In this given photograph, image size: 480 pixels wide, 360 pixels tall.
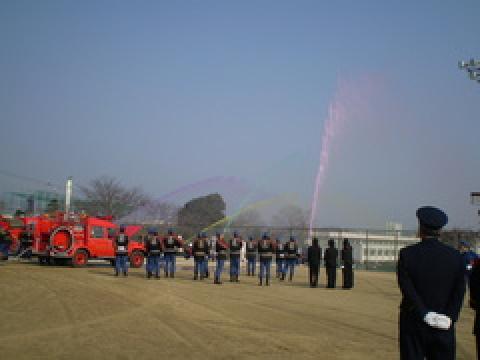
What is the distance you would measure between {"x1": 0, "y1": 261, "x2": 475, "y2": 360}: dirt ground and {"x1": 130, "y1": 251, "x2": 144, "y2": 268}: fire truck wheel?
31.9 ft

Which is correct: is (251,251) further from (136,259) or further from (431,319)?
(431,319)

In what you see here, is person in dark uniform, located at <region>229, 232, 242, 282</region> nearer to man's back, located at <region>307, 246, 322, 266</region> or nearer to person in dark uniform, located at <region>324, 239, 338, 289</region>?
man's back, located at <region>307, 246, 322, 266</region>

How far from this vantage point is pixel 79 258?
26.2 meters

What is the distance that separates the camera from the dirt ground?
8.69 meters

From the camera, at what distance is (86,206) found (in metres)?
63.2

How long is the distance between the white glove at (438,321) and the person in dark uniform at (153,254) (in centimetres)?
1758

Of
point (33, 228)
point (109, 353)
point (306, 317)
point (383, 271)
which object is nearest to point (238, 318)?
point (306, 317)

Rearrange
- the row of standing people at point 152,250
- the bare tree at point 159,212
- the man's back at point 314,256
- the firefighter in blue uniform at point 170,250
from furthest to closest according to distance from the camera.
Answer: the bare tree at point 159,212 → the man's back at point 314,256 → the firefighter in blue uniform at point 170,250 → the row of standing people at point 152,250

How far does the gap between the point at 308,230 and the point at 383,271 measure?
5.84 metres

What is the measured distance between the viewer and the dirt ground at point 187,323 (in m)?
8.69

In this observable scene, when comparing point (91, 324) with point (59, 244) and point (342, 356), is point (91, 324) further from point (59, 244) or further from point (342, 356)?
point (59, 244)

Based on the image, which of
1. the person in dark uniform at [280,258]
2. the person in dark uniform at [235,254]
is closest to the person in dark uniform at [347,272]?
the person in dark uniform at [280,258]

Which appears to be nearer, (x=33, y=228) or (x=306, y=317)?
(x=306, y=317)

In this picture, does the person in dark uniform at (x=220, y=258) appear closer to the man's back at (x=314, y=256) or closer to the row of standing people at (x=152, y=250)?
the row of standing people at (x=152, y=250)
